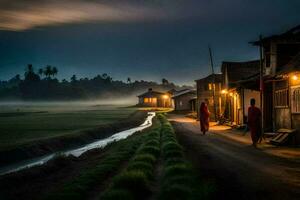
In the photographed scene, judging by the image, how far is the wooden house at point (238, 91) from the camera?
36.0m

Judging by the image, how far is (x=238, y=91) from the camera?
125 ft

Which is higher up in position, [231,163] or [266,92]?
[266,92]

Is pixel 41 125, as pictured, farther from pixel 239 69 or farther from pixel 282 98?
pixel 282 98

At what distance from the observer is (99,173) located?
52.1 ft

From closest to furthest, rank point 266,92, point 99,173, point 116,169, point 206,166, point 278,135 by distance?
point 206,166, point 99,173, point 116,169, point 278,135, point 266,92

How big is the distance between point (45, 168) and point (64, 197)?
9179 mm

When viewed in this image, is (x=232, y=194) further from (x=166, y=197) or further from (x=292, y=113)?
(x=292, y=113)

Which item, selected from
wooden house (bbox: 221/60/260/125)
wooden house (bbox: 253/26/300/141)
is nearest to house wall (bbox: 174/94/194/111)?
wooden house (bbox: 221/60/260/125)

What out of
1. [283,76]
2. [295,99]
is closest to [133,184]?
[295,99]

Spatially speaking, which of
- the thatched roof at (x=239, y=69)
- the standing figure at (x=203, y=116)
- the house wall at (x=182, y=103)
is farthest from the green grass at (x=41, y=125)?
the house wall at (x=182, y=103)

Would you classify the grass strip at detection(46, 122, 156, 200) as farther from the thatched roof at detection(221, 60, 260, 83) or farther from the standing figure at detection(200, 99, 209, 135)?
the thatched roof at detection(221, 60, 260, 83)

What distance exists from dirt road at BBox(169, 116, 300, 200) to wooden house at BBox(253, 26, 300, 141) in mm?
4635

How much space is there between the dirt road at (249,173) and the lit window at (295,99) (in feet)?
13.6

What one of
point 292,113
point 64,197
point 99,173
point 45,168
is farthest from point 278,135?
point 64,197
